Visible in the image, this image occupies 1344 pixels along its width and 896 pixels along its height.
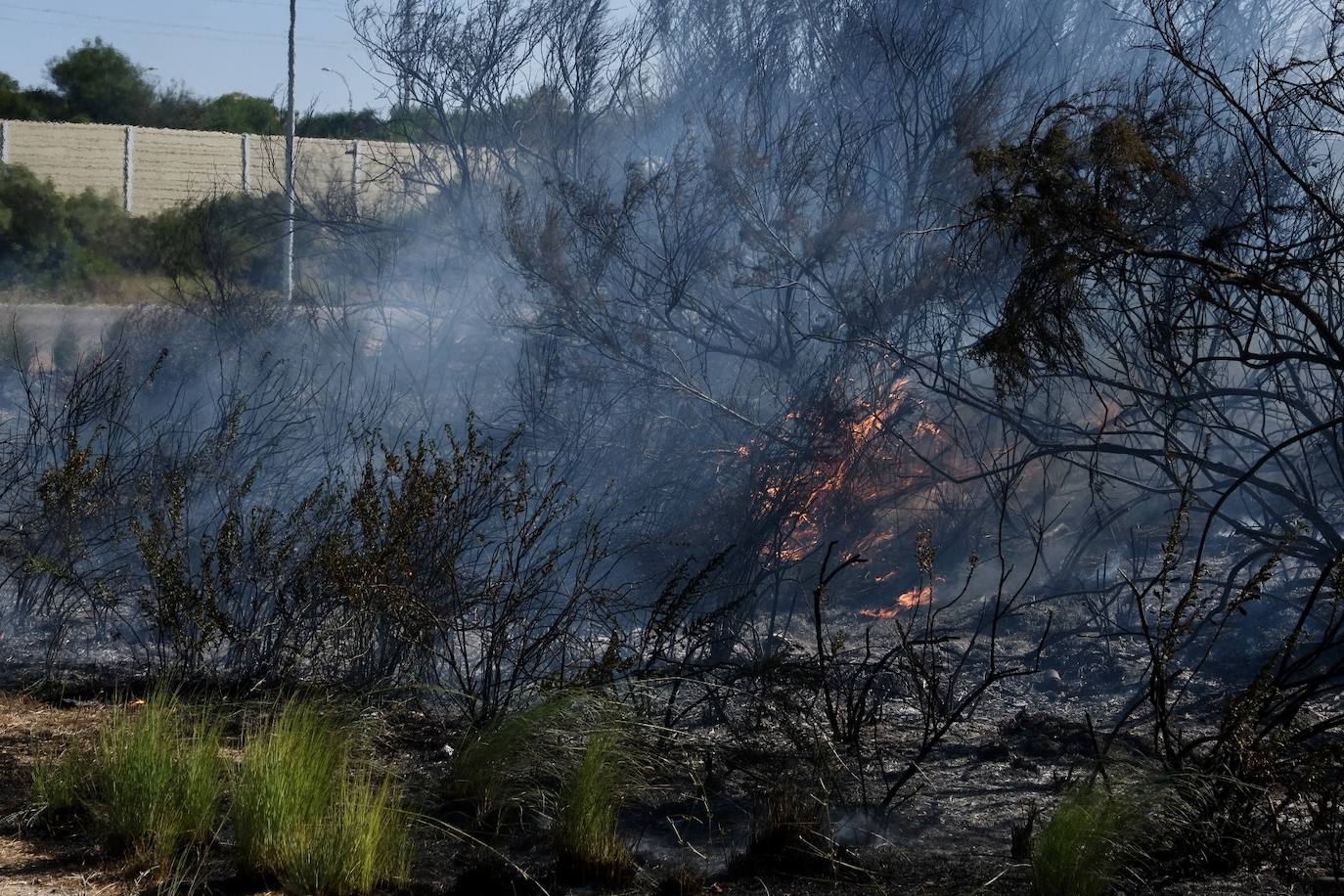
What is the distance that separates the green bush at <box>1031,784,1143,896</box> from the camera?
11.8ft

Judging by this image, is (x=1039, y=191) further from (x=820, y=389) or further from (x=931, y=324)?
(x=931, y=324)

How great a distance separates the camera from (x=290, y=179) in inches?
581

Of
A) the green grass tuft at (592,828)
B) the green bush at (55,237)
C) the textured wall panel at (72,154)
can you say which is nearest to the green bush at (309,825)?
the green grass tuft at (592,828)

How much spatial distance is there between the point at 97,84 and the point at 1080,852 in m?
39.5

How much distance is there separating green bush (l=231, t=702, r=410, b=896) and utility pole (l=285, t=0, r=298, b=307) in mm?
8970

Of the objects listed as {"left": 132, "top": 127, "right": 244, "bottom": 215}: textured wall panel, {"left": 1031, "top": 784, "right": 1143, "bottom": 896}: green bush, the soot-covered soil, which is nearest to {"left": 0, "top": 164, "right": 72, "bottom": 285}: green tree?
{"left": 132, "top": 127, "right": 244, "bottom": 215}: textured wall panel

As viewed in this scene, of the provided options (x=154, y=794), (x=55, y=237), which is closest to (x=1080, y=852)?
(x=154, y=794)

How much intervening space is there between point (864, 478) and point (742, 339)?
5.38 feet

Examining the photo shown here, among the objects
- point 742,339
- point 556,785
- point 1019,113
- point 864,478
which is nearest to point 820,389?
point 864,478

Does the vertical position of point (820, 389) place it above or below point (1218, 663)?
above

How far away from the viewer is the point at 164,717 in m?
4.16

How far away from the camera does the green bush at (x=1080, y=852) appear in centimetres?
361

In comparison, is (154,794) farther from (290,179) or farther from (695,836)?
(290,179)

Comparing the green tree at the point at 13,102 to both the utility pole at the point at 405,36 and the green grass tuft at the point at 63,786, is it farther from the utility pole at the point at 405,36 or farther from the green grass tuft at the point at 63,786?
the green grass tuft at the point at 63,786
